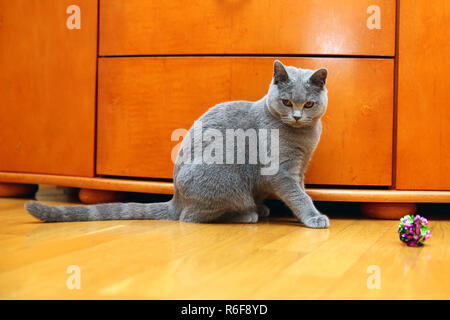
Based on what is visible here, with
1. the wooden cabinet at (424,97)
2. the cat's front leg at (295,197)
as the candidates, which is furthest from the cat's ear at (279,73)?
the wooden cabinet at (424,97)

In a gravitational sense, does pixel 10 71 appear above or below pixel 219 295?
above

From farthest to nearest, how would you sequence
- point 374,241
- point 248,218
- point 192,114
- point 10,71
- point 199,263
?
point 10,71 < point 192,114 < point 248,218 < point 374,241 < point 199,263

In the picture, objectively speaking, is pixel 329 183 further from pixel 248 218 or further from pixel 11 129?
pixel 11 129

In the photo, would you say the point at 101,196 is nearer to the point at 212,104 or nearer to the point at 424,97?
the point at 212,104

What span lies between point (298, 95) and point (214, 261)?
22.4 inches

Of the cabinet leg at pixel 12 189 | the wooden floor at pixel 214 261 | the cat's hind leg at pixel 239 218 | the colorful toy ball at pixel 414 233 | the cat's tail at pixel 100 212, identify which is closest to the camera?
the wooden floor at pixel 214 261

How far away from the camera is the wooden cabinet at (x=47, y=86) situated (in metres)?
1.50

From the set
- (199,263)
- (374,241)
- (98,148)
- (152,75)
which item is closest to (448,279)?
(374,241)

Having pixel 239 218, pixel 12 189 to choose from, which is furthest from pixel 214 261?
pixel 12 189

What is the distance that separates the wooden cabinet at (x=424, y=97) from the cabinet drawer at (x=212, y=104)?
0.05m

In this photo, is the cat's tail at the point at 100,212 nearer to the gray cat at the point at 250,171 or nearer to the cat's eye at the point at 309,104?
the gray cat at the point at 250,171

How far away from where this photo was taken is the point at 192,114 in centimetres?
142

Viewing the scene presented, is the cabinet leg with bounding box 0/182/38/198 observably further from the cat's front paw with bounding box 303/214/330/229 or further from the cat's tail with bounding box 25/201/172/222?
the cat's front paw with bounding box 303/214/330/229
